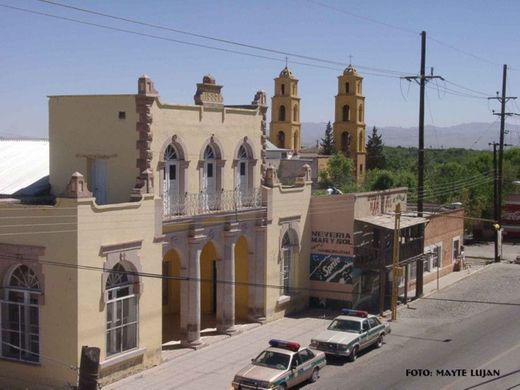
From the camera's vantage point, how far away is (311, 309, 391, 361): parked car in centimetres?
2372

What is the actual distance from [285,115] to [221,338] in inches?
2218

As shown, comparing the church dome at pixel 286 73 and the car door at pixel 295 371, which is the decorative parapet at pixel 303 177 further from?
the church dome at pixel 286 73

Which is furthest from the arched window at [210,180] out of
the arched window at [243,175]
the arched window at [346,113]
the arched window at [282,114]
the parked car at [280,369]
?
the arched window at [282,114]

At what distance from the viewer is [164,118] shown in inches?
945

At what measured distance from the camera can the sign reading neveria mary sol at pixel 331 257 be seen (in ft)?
101

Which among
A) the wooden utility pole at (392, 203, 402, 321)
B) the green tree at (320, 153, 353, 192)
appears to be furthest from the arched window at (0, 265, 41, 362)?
the green tree at (320, 153, 353, 192)

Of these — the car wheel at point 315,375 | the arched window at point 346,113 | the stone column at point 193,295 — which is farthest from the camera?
the arched window at point 346,113

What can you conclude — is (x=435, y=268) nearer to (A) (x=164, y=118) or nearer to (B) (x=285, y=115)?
(A) (x=164, y=118)

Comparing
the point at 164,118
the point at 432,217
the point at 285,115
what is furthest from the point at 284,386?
the point at 285,115

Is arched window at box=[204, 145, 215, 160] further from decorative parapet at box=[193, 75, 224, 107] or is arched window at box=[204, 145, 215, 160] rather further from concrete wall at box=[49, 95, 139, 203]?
concrete wall at box=[49, 95, 139, 203]

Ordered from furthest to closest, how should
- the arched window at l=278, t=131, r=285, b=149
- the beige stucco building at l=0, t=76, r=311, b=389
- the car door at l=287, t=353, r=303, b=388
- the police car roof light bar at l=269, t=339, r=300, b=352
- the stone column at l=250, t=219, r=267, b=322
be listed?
the arched window at l=278, t=131, r=285, b=149
the stone column at l=250, t=219, r=267, b=322
the police car roof light bar at l=269, t=339, r=300, b=352
the car door at l=287, t=353, r=303, b=388
the beige stucco building at l=0, t=76, r=311, b=389

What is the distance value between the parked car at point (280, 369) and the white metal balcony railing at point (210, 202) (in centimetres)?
587

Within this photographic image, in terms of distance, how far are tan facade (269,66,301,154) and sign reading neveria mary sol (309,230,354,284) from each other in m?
49.1

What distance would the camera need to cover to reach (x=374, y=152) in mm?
95438
